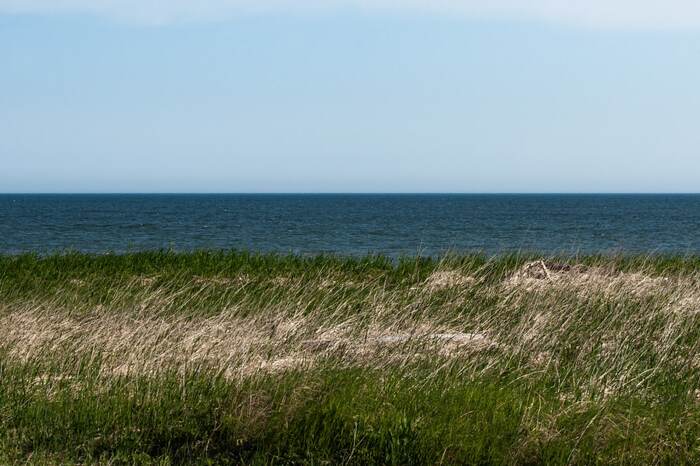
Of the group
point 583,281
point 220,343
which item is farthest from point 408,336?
point 583,281

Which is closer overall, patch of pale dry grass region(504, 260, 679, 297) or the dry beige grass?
the dry beige grass

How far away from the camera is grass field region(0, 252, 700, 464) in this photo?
621 cm

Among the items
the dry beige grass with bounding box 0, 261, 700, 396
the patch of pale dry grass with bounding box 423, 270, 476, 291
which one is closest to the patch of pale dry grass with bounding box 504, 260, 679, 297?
the dry beige grass with bounding box 0, 261, 700, 396

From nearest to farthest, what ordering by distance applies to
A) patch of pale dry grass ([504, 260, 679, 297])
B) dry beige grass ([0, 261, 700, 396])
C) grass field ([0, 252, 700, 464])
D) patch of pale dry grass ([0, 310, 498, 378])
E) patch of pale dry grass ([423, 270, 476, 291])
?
grass field ([0, 252, 700, 464]) → patch of pale dry grass ([0, 310, 498, 378]) → dry beige grass ([0, 261, 700, 396]) → patch of pale dry grass ([504, 260, 679, 297]) → patch of pale dry grass ([423, 270, 476, 291])

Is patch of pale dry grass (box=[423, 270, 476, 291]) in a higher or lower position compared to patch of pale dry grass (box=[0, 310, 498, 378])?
lower

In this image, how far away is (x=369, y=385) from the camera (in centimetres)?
710

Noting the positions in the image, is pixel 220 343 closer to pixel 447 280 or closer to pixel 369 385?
pixel 369 385

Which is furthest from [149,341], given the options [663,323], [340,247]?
[340,247]

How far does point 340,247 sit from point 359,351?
39.5 metres

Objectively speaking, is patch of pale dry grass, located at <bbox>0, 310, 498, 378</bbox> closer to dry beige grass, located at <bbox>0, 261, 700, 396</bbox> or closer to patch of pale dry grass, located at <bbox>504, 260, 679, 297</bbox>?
dry beige grass, located at <bbox>0, 261, 700, 396</bbox>

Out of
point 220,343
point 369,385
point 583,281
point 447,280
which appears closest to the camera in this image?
point 369,385

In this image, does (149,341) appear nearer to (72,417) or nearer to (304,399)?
(72,417)

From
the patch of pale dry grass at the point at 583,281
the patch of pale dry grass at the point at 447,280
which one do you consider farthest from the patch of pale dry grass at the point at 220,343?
the patch of pale dry grass at the point at 447,280

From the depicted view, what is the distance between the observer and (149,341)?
28.1 feet
